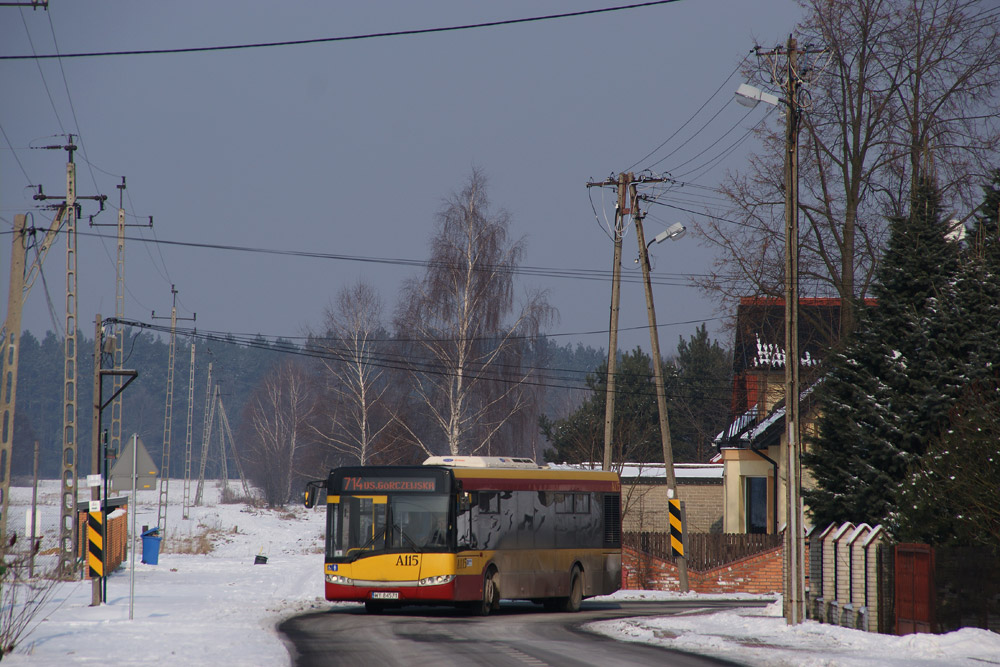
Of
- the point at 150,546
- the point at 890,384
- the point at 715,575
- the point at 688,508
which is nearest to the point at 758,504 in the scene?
the point at 688,508

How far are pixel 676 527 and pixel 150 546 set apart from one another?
51.5ft

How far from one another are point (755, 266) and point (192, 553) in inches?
1005

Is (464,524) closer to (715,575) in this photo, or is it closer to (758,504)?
(715,575)

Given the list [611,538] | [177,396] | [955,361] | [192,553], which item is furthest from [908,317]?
[177,396]

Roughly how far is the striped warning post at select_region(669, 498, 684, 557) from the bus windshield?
11.2 m

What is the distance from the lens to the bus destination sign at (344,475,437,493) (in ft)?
73.8

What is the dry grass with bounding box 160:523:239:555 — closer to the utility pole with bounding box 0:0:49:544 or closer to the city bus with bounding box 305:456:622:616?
the utility pole with bounding box 0:0:49:544

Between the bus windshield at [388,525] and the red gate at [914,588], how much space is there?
7.95 meters

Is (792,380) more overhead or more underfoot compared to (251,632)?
more overhead

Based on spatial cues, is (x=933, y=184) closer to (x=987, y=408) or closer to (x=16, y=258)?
(x=987, y=408)

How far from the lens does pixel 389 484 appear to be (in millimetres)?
22641

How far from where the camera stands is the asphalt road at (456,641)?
14539 millimetres

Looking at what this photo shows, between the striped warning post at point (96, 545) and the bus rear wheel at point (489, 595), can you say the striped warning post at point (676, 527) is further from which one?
the striped warning post at point (96, 545)

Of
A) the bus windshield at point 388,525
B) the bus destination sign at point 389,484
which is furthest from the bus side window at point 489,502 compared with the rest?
the bus destination sign at point 389,484
